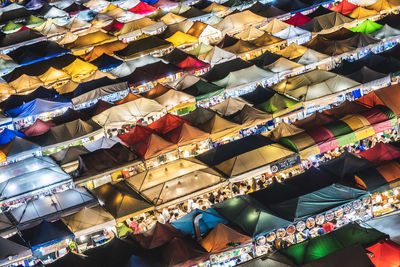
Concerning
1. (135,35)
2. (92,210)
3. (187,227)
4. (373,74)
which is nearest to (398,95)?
(373,74)

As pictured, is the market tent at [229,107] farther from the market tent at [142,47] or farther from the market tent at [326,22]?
the market tent at [326,22]

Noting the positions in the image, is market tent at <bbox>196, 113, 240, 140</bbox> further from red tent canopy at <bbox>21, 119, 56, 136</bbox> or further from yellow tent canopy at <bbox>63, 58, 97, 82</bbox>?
yellow tent canopy at <bbox>63, 58, 97, 82</bbox>

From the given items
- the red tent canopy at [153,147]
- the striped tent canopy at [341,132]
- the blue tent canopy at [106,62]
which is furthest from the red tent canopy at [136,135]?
the blue tent canopy at [106,62]

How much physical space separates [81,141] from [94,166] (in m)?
2.35

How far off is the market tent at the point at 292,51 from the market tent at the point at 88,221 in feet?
36.9

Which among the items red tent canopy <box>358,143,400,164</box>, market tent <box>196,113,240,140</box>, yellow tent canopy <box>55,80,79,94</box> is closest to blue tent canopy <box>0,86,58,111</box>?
yellow tent canopy <box>55,80,79,94</box>

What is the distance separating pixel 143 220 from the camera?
1430 cm

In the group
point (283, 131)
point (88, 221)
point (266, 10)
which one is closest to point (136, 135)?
point (88, 221)

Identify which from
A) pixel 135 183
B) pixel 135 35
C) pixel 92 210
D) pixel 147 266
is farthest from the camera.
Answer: pixel 135 35

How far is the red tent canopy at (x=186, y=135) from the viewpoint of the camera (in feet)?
54.4

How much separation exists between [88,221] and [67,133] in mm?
5255

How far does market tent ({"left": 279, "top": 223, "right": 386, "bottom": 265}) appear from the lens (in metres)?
10.8

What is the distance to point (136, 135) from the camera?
1731 cm

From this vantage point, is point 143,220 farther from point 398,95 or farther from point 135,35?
point 135,35
